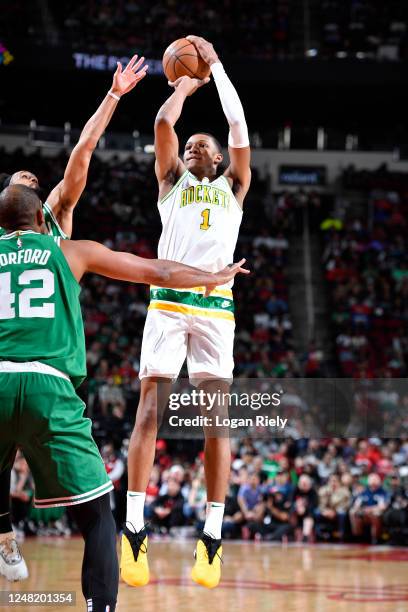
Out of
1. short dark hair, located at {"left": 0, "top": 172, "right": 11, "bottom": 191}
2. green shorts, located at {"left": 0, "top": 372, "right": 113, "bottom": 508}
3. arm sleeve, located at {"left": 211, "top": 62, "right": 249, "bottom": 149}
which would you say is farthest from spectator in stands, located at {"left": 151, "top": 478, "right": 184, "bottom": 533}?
green shorts, located at {"left": 0, "top": 372, "right": 113, "bottom": 508}

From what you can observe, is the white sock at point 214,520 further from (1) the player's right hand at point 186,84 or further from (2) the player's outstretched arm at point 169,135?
(1) the player's right hand at point 186,84

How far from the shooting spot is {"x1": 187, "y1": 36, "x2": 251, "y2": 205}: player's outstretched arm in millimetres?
6812

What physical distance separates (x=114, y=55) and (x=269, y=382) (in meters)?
17.3

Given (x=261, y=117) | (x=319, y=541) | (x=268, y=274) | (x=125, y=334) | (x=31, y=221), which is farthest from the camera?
(x=261, y=117)

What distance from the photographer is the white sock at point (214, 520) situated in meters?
6.57

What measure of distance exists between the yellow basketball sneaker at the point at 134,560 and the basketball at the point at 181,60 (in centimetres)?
344

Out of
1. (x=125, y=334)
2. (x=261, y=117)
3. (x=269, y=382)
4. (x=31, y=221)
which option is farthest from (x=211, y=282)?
(x=261, y=117)

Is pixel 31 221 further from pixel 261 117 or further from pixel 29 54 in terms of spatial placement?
pixel 261 117

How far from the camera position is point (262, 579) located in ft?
34.1

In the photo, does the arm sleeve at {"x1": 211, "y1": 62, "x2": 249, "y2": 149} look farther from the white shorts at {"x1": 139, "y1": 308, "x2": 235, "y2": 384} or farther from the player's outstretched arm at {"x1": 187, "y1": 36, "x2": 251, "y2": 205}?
the white shorts at {"x1": 139, "y1": 308, "x2": 235, "y2": 384}

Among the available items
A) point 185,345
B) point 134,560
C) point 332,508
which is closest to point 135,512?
point 134,560

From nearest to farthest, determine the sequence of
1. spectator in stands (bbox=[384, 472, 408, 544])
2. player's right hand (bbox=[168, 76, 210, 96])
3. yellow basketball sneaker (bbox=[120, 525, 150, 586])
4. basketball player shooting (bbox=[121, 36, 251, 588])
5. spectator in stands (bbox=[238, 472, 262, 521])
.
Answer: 1. yellow basketball sneaker (bbox=[120, 525, 150, 586])
2. basketball player shooting (bbox=[121, 36, 251, 588])
3. player's right hand (bbox=[168, 76, 210, 96])
4. spectator in stands (bbox=[384, 472, 408, 544])
5. spectator in stands (bbox=[238, 472, 262, 521])

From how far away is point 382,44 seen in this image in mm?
26172

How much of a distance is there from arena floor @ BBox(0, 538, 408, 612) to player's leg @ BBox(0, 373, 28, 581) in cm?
145
